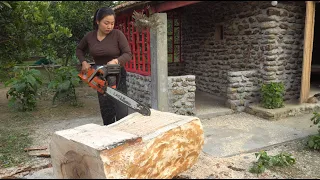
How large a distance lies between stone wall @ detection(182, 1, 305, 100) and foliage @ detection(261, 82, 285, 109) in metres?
0.21

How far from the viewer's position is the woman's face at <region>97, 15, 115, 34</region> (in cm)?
350

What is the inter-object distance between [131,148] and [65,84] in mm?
4947

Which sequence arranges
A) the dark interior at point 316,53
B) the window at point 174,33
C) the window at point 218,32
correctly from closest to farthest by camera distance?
1. the window at point 218,32
2. the dark interior at point 316,53
3. the window at point 174,33

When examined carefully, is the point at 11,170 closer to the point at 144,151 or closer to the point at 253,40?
the point at 144,151

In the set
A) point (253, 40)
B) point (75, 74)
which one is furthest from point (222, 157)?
point (75, 74)

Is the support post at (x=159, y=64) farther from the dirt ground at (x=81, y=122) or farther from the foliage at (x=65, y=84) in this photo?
the foliage at (x=65, y=84)

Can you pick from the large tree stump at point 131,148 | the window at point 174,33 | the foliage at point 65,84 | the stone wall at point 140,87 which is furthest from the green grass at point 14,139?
the window at point 174,33

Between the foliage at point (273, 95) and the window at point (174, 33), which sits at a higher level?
the window at point (174, 33)

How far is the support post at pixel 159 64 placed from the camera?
214 inches

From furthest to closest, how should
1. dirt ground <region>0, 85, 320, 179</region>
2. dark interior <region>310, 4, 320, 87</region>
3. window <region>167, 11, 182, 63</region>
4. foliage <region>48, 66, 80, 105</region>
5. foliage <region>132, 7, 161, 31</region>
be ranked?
window <region>167, 11, 182, 63</region>, dark interior <region>310, 4, 320, 87</region>, foliage <region>48, 66, 80, 105</region>, foliage <region>132, 7, 161, 31</region>, dirt ground <region>0, 85, 320, 179</region>

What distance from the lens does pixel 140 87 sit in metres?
6.60

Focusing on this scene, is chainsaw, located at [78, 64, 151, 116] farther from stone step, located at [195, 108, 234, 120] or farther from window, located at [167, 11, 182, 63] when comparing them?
window, located at [167, 11, 182, 63]

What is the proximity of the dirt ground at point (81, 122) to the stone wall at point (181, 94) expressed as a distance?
162cm

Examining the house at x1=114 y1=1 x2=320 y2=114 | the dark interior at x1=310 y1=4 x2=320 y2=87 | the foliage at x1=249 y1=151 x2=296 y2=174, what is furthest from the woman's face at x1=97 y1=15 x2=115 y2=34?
the dark interior at x1=310 y1=4 x2=320 y2=87
